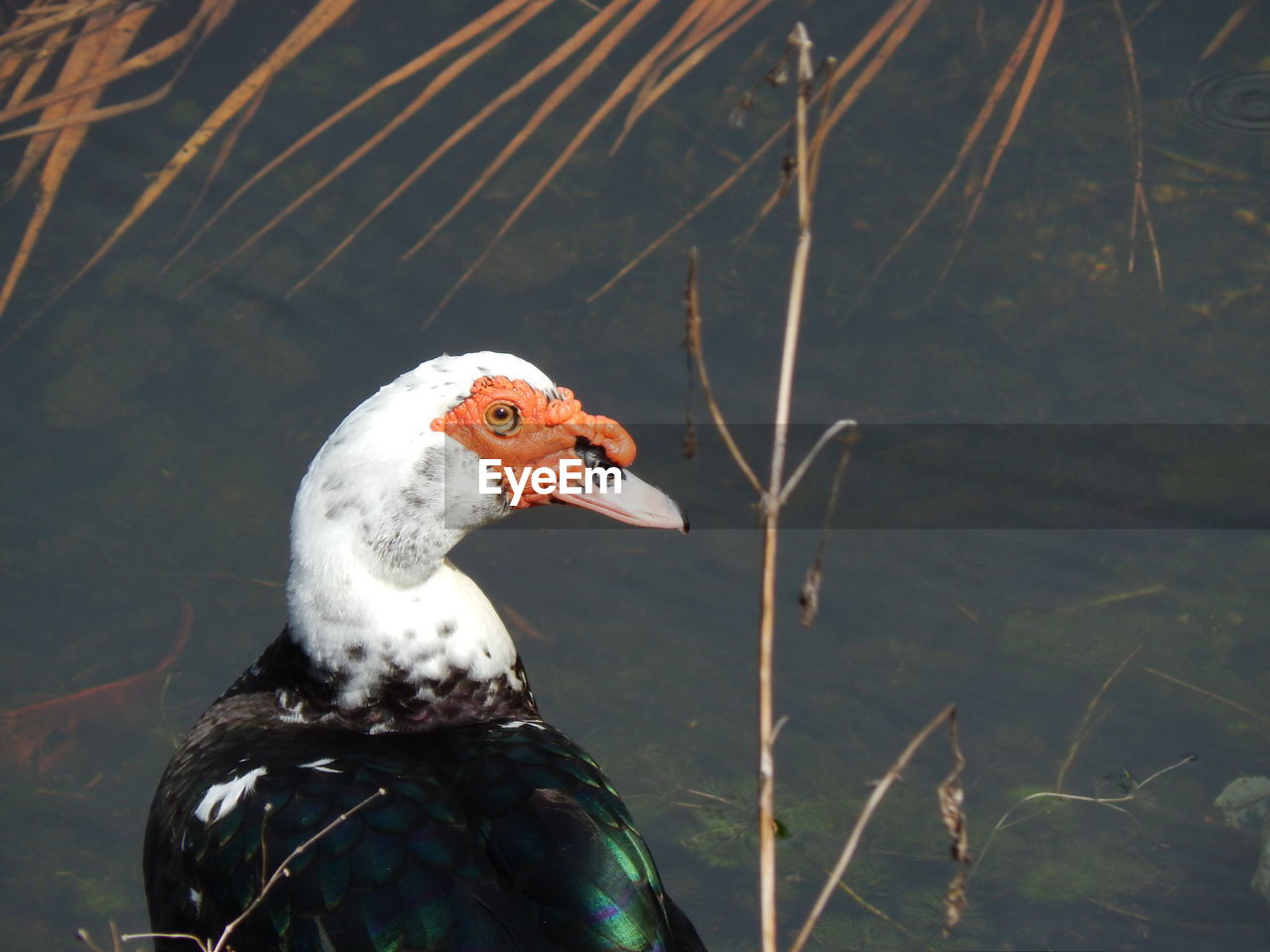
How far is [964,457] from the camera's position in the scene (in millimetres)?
4387

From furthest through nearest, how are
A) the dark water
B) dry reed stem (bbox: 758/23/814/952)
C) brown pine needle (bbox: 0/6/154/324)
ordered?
brown pine needle (bbox: 0/6/154/324) < the dark water < dry reed stem (bbox: 758/23/814/952)

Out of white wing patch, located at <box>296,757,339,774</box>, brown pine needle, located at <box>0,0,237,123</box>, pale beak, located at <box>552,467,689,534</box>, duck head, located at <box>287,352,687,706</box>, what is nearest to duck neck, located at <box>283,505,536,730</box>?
duck head, located at <box>287,352,687,706</box>

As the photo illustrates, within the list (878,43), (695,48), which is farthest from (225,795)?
(878,43)

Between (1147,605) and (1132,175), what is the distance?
5.58 ft

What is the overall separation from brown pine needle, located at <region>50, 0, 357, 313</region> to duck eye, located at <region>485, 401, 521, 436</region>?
116 inches

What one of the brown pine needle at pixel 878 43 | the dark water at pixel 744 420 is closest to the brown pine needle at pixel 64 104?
the dark water at pixel 744 420

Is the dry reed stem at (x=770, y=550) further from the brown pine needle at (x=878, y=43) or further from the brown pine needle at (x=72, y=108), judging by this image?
the brown pine needle at (x=72, y=108)

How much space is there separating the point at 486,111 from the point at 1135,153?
231 centimetres

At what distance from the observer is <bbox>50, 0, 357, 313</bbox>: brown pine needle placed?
5.15 meters

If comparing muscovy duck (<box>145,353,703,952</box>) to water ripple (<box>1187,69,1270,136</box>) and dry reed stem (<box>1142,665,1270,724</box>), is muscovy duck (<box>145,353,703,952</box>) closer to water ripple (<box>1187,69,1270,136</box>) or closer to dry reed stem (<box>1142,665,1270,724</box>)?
dry reed stem (<box>1142,665,1270,724</box>)

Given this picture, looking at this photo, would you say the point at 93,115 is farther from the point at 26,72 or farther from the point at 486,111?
the point at 486,111

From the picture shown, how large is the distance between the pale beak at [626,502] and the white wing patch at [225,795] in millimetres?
771

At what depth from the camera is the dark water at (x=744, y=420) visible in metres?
3.87

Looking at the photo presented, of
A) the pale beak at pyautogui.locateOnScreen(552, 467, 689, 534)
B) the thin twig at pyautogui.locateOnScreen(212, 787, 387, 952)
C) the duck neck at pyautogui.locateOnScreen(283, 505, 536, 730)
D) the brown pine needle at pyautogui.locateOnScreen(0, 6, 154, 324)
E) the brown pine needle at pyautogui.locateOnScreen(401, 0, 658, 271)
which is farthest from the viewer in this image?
the brown pine needle at pyautogui.locateOnScreen(0, 6, 154, 324)
